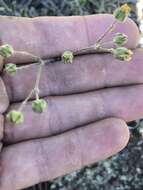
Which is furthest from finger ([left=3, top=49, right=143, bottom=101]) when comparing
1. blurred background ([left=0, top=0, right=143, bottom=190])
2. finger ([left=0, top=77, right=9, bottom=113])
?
blurred background ([left=0, top=0, right=143, bottom=190])

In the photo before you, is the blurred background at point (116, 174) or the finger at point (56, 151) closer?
the finger at point (56, 151)

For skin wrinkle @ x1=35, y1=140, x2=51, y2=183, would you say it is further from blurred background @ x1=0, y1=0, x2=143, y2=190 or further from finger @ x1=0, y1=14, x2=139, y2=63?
blurred background @ x1=0, y1=0, x2=143, y2=190

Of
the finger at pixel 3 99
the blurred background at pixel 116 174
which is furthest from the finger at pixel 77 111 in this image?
the blurred background at pixel 116 174

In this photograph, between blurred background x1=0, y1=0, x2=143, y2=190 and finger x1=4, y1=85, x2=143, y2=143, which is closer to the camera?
finger x1=4, y1=85, x2=143, y2=143

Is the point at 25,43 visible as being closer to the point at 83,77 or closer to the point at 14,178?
the point at 83,77

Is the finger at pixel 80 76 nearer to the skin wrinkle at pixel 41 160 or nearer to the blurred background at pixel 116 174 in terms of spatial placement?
the skin wrinkle at pixel 41 160
